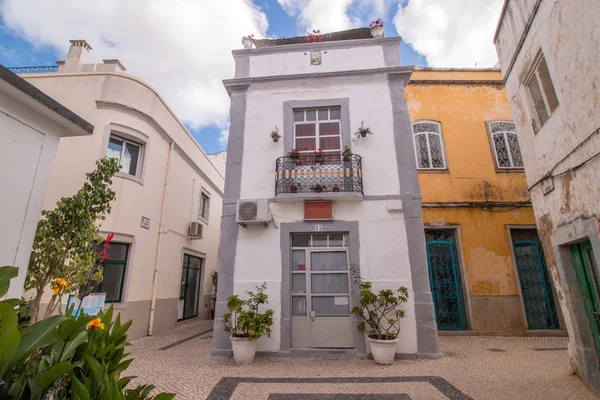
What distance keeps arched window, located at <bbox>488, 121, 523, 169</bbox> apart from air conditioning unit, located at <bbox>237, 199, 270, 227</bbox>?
7.47 metres

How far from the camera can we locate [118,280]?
7.70m

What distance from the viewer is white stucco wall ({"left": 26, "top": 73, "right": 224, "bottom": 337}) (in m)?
7.47

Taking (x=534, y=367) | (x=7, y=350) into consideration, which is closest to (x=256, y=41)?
(x=7, y=350)

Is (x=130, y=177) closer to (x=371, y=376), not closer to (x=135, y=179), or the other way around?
(x=135, y=179)

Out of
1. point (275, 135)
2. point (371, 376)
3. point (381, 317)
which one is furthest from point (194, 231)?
point (371, 376)

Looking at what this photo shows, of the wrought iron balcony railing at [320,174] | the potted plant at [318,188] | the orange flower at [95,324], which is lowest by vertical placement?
the orange flower at [95,324]

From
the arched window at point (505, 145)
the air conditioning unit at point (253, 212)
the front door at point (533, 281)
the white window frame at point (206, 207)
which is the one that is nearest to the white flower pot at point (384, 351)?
the air conditioning unit at point (253, 212)

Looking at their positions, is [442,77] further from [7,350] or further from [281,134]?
[7,350]

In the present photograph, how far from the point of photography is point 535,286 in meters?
8.54

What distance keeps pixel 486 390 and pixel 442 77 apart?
923 centimetres

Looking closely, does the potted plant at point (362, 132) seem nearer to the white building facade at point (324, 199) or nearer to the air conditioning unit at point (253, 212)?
the white building facade at point (324, 199)

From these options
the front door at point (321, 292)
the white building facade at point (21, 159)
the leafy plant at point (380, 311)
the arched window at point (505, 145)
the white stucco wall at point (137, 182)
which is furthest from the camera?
the arched window at point (505, 145)

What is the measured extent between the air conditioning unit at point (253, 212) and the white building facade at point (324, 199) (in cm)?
2

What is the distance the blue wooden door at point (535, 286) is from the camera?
8.30m
